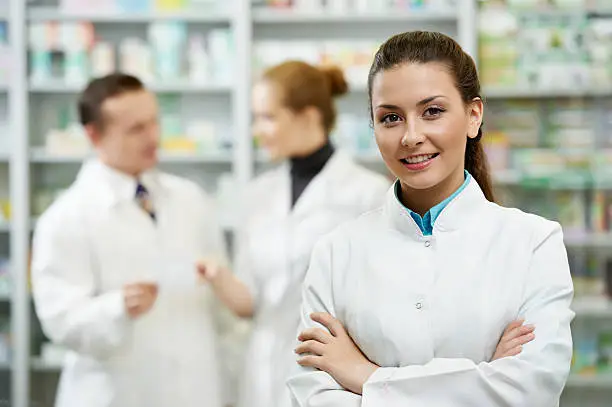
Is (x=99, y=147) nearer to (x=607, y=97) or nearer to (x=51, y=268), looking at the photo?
(x=51, y=268)

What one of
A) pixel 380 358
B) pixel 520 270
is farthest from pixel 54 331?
pixel 520 270

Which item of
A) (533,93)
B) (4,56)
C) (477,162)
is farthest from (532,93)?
(477,162)

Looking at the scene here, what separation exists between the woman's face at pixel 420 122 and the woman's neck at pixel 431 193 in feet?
0.15

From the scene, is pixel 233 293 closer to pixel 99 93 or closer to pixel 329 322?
pixel 99 93

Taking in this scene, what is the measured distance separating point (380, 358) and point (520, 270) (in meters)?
0.22

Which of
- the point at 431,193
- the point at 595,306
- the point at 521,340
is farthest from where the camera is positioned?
the point at 595,306

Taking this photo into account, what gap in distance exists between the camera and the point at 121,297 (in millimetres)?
2268

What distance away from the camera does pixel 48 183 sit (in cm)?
398

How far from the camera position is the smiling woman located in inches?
45.1

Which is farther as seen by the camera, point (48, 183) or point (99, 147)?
point (48, 183)

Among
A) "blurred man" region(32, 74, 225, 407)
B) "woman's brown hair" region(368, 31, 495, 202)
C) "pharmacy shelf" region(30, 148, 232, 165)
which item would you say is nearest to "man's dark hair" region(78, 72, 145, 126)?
"blurred man" region(32, 74, 225, 407)

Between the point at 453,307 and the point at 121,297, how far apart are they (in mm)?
1284

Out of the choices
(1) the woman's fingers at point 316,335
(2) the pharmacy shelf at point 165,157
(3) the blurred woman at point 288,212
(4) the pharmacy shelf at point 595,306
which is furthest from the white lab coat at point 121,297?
(4) the pharmacy shelf at point 595,306

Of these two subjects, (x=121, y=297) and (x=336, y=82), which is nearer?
(x=121, y=297)
